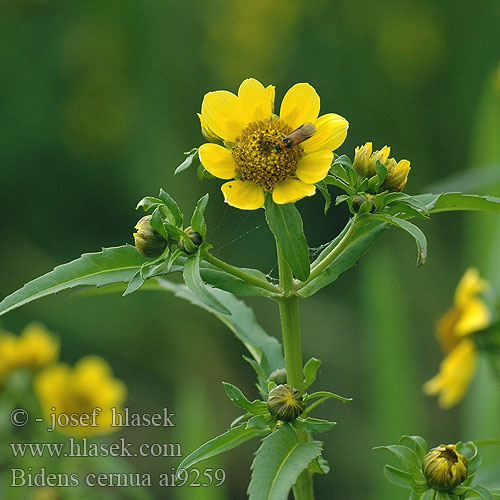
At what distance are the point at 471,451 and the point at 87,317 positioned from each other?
6.85 ft

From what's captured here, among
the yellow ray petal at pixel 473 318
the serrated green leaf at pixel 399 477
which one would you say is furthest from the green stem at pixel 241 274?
the yellow ray petal at pixel 473 318

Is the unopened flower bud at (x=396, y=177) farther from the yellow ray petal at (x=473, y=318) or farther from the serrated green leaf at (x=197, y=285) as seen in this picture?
the yellow ray petal at (x=473, y=318)

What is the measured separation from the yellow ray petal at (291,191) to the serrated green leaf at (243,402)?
Answer: 0.18 metres

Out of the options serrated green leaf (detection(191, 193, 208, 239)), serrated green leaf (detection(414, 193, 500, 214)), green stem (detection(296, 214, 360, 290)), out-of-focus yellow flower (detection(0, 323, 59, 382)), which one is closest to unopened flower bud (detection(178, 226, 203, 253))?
serrated green leaf (detection(191, 193, 208, 239))

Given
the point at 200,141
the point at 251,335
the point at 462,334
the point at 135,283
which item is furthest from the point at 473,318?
the point at 200,141

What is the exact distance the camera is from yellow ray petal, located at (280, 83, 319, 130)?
0.78 metres

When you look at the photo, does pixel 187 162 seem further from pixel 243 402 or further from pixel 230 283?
pixel 243 402

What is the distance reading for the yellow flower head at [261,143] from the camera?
772 millimetres

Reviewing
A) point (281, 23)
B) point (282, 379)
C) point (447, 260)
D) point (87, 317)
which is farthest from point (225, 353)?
point (282, 379)

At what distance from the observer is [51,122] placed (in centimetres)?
303

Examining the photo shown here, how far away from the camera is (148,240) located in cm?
76

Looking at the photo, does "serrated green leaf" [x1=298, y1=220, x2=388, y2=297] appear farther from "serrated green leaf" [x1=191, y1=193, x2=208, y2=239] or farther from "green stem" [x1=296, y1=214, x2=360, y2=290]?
"serrated green leaf" [x1=191, y1=193, x2=208, y2=239]

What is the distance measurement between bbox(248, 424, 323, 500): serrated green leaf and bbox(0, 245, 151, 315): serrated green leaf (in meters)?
0.21

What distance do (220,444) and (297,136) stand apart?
308 millimetres
